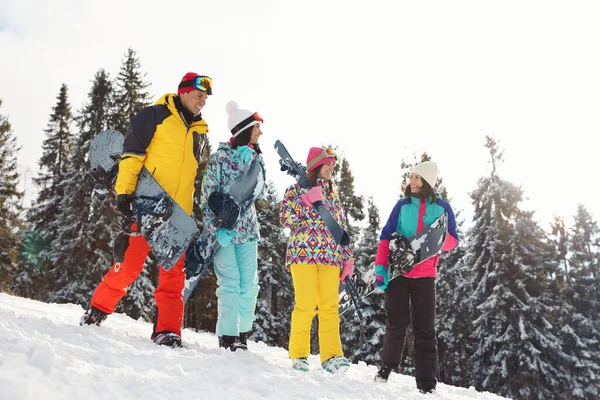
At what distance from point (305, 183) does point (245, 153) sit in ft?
2.71

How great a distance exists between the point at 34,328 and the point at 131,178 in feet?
4.68

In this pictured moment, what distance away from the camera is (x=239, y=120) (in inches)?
185

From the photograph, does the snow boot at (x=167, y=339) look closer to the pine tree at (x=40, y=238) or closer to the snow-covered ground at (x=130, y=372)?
the snow-covered ground at (x=130, y=372)

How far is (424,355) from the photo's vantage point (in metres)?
4.46

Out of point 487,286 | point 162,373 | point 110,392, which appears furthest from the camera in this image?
point 487,286

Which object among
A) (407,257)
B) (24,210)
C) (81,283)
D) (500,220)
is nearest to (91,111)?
(24,210)

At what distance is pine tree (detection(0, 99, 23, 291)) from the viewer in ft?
74.4

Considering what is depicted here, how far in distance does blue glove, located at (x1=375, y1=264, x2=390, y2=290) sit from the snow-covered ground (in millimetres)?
1000

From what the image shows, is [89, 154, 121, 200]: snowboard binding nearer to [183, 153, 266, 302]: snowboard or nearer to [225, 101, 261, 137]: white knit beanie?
[183, 153, 266, 302]: snowboard

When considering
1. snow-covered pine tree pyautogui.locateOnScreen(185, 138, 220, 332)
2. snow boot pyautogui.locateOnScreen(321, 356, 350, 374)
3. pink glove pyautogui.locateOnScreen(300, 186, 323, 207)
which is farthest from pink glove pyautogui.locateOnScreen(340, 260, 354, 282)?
snow-covered pine tree pyautogui.locateOnScreen(185, 138, 220, 332)

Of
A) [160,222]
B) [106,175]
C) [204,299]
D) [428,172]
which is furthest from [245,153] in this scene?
[204,299]

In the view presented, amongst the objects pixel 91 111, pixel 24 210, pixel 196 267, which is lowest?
pixel 196 267

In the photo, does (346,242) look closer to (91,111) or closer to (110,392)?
(110,392)

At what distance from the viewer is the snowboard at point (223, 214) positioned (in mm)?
4207
